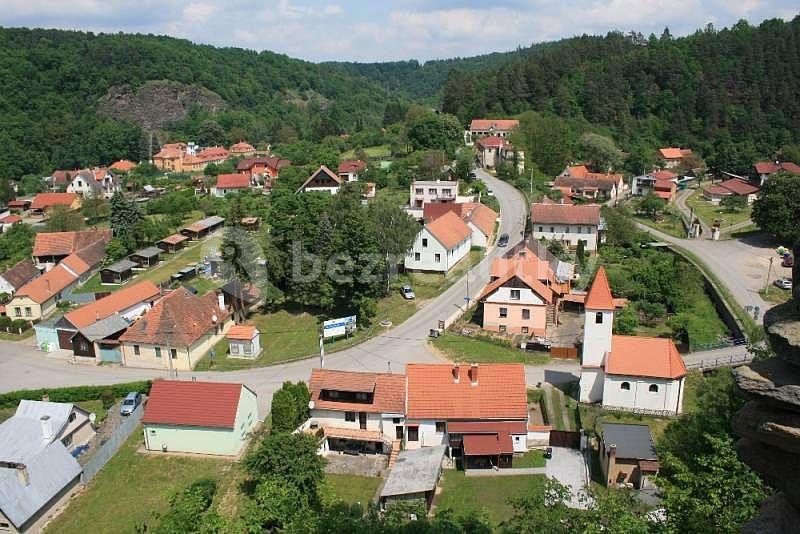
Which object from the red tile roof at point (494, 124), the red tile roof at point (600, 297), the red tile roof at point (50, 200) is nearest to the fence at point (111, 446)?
the red tile roof at point (600, 297)

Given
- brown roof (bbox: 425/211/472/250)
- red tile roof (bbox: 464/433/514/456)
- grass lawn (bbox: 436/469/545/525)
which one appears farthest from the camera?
brown roof (bbox: 425/211/472/250)

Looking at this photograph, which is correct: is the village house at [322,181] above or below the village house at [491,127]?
below

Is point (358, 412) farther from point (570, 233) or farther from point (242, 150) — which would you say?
point (242, 150)

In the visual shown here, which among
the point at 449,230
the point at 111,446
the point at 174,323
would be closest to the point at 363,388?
the point at 111,446

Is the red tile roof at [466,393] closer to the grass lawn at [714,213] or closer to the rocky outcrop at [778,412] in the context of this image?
the rocky outcrop at [778,412]

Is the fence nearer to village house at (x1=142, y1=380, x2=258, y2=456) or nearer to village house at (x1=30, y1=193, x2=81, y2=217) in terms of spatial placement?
village house at (x1=142, y1=380, x2=258, y2=456)

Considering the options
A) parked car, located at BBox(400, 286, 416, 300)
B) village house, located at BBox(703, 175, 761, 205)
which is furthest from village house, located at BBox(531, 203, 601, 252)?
village house, located at BBox(703, 175, 761, 205)

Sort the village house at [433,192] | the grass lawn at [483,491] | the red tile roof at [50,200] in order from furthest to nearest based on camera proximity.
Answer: the red tile roof at [50,200] → the village house at [433,192] → the grass lawn at [483,491]
